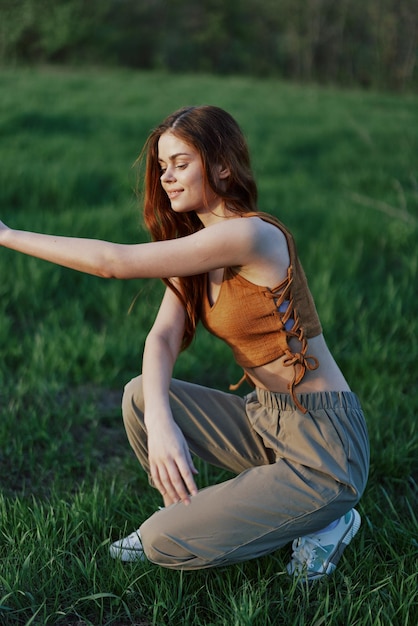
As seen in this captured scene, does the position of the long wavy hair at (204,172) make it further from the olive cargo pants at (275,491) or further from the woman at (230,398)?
the olive cargo pants at (275,491)

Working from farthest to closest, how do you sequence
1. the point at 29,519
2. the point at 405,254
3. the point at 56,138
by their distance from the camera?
1. the point at 56,138
2. the point at 405,254
3. the point at 29,519

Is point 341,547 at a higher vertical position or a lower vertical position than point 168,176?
lower

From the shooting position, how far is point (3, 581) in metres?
1.88

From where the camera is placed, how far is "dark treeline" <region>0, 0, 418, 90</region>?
1761cm

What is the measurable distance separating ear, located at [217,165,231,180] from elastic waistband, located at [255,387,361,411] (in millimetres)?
584

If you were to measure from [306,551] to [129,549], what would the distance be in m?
0.47

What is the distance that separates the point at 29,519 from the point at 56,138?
5.63m

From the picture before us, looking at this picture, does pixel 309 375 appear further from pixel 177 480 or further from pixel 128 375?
pixel 128 375

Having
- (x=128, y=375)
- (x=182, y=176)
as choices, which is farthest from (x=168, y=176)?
(x=128, y=375)

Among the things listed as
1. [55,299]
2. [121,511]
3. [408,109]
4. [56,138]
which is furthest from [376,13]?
[121,511]

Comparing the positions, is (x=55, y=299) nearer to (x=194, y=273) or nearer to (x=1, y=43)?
(x=194, y=273)

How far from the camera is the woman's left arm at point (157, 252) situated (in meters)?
1.84

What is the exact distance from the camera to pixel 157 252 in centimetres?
186

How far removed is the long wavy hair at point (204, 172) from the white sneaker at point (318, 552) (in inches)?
26.2
